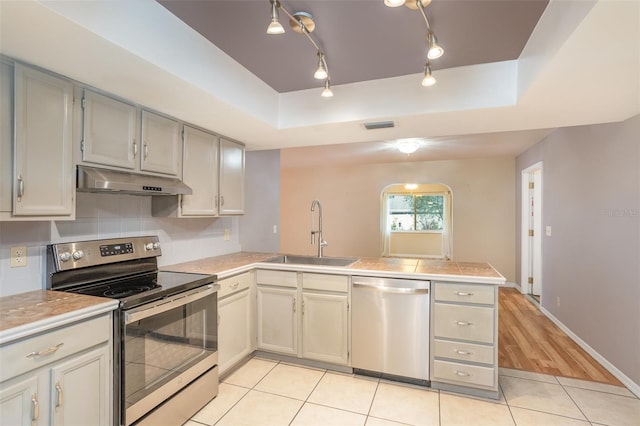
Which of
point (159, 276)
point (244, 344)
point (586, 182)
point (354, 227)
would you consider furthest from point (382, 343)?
point (354, 227)

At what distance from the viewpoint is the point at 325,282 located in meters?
2.68

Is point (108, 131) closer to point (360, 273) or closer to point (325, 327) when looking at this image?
point (360, 273)

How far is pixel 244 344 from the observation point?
2750mm

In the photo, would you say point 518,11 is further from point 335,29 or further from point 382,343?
point 382,343

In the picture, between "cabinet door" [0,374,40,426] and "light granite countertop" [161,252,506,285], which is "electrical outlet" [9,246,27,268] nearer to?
"cabinet door" [0,374,40,426]

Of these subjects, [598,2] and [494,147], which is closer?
[598,2]

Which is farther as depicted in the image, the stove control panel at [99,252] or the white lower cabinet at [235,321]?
the white lower cabinet at [235,321]

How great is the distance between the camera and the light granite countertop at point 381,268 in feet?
7.70

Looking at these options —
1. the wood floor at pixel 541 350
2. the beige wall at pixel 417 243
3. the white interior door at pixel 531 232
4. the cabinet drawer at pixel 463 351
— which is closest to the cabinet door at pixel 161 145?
the cabinet drawer at pixel 463 351

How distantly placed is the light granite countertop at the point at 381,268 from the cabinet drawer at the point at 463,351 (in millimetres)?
480

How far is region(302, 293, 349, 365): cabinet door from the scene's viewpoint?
2641mm

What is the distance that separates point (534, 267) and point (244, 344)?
192 inches

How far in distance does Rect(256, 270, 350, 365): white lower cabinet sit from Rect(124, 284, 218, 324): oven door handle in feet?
2.27

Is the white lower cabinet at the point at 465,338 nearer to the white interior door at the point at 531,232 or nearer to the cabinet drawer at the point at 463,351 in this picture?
the cabinet drawer at the point at 463,351
